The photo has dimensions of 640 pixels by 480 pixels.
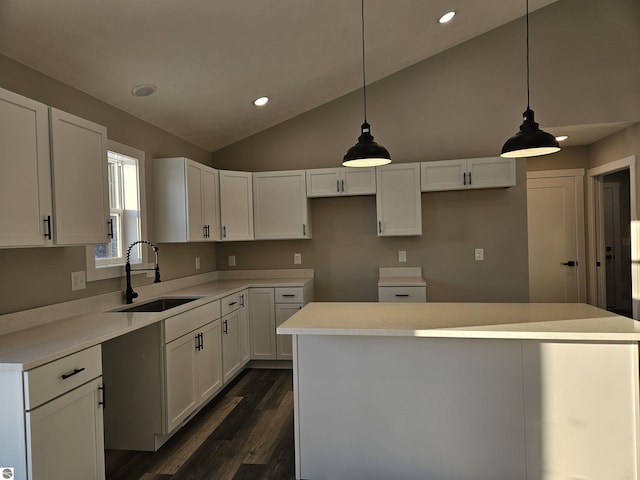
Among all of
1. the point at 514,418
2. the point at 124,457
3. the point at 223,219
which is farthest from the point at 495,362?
the point at 223,219

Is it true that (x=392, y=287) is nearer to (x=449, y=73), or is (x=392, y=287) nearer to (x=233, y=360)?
(x=233, y=360)

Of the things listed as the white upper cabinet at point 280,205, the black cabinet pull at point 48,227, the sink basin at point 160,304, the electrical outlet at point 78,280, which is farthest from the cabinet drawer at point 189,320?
the white upper cabinet at point 280,205

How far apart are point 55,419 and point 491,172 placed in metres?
3.95

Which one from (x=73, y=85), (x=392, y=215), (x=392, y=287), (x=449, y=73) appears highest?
(x=449, y=73)

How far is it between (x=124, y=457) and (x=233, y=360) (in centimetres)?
129

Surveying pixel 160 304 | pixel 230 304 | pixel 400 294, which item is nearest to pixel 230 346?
pixel 230 304

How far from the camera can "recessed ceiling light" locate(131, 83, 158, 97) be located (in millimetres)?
3070

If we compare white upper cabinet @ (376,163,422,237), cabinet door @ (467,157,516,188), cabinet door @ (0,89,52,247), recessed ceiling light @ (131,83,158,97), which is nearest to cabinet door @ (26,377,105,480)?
cabinet door @ (0,89,52,247)

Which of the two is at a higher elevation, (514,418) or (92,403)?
(92,403)

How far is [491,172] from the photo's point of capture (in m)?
4.12

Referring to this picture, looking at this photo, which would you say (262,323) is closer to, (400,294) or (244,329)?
(244,329)

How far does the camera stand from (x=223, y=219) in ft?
13.9

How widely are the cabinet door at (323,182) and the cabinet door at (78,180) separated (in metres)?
2.24

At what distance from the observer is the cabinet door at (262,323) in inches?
167
